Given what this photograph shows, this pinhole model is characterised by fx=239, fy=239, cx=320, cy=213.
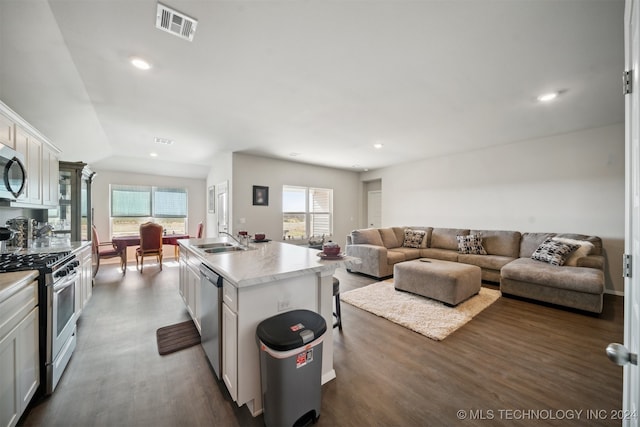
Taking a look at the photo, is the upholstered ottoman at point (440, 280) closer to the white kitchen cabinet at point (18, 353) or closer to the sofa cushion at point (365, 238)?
the sofa cushion at point (365, 238)

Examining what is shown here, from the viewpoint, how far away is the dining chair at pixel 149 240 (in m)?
4.98

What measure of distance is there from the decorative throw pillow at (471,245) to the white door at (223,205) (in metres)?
4.94

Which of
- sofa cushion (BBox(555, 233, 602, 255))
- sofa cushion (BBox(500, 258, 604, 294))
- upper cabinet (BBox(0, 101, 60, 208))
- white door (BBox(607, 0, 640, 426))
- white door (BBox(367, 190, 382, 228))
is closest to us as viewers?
white door (BBox(607, 0, 640, 426))

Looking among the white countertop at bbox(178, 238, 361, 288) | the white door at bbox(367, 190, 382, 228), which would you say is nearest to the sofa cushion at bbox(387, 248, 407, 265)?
the white door at bbox(367, 190, 382, 228)

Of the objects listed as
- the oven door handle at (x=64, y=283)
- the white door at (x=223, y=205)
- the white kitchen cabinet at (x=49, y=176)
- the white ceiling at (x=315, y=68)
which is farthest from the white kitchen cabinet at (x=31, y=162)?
the white door at (x=223, y=205)

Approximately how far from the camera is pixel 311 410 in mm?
1383

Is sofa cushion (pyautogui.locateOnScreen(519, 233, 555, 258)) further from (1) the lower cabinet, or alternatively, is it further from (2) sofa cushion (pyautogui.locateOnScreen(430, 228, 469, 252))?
(1) the lower cabinet

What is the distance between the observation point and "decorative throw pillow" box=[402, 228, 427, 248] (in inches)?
211

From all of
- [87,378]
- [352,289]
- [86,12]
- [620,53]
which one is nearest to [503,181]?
[620,53]

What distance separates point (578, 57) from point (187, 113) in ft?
13.7

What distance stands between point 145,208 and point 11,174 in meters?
5.09

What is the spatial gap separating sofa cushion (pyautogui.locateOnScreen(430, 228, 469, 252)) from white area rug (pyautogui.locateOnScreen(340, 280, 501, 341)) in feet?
4.60

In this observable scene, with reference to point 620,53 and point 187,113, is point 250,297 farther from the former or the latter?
point 620,53

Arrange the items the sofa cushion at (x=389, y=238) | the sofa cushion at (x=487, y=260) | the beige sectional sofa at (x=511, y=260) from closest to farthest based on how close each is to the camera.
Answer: the beige sectional sofa at (x=511, y=260) → the sofa cushion at (x=487, y=260) → the sofa cushion at (x=389, y=238)
